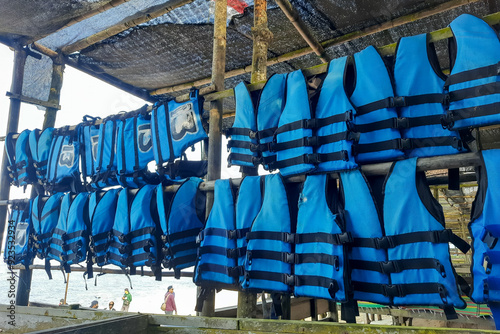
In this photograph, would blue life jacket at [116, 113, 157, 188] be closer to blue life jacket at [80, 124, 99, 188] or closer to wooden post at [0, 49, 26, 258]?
blue life jacket at [80, 124, 99, 188]

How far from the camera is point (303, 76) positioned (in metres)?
2.72

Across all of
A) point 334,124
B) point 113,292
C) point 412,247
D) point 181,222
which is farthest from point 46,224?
point 113,292

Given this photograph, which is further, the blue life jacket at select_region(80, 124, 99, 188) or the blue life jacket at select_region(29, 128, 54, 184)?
the blue life jacket at select_region(29, 128, 54, 184)

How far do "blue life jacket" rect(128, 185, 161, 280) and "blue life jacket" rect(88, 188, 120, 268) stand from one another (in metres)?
0.40

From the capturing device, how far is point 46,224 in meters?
4.37

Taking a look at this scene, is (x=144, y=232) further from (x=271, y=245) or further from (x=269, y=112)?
(x=269, y=112)

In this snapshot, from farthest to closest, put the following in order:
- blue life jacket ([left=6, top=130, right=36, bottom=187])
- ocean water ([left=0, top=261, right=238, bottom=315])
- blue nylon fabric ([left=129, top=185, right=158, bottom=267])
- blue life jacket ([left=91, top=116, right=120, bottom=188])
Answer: ocean water ([left=0, top=261, right=238, bottom=315]), blue life jacket ([left=6, top=130, right=36, bottom=187]), blue life jacket ([left=91, top=116, right=120, bottom=188]), blue nylon fabric ([left=129, top=185, right=158, bottom=267])

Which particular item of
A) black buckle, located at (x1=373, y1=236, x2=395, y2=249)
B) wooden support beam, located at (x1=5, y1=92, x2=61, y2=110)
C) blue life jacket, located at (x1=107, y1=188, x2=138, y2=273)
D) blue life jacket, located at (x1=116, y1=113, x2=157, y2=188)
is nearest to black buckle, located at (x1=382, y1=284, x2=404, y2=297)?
black buckle, located at (x1=373, y1=236, x2=395, y2=249)

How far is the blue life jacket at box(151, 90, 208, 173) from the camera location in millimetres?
3428

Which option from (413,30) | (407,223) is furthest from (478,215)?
(413,30)

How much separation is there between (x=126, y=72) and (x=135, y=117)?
265 cm

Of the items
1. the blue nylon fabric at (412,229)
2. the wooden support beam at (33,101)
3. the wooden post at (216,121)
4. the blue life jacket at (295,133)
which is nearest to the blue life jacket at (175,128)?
the wooden post at (216,121)

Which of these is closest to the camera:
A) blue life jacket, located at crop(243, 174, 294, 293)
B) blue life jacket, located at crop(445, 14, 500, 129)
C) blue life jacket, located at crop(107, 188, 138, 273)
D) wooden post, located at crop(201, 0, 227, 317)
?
blue life jacket, located at crop(445, 14, 500, 129)

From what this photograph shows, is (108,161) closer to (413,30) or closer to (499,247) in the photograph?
(499,247)
